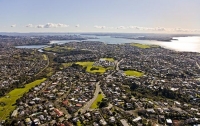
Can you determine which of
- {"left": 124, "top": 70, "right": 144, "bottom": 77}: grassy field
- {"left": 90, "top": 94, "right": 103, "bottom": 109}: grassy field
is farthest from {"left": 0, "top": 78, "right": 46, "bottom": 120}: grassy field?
{"left": 124, "top": 70, "right": 144, "bottom": 77}: grassy field

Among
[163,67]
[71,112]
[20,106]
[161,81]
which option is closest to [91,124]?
[71,112]

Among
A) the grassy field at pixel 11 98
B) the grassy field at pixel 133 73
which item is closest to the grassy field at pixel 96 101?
the grassy field at pixel 11 98

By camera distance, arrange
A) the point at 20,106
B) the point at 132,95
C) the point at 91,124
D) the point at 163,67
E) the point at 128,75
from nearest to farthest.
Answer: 1. the point at 91,124
2. the point at 20,106
3. the point at 132,95
4. the point at 128,75
5. the point at 163,67

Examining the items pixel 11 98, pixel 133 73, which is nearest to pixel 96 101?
pixel 11 98

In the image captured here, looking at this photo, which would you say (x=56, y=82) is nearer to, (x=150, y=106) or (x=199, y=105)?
(x=150, y=106)

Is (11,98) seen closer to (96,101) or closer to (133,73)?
(96,101)

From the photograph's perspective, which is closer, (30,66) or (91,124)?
(91,124)

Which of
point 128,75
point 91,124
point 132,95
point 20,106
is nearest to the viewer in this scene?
point 91,124
